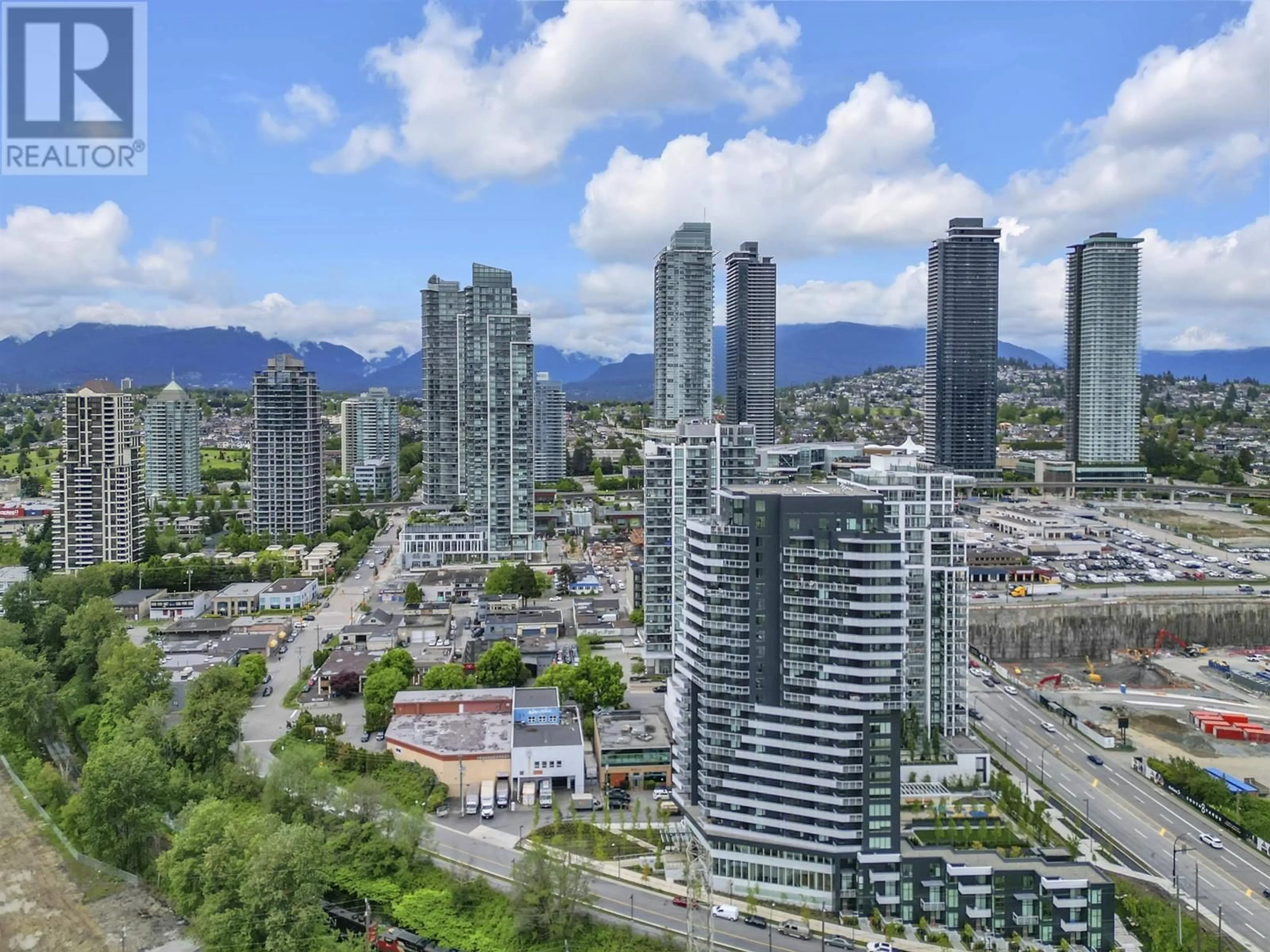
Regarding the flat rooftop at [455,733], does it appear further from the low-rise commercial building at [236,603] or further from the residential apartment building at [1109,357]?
the residential apartment building at [1109,357]

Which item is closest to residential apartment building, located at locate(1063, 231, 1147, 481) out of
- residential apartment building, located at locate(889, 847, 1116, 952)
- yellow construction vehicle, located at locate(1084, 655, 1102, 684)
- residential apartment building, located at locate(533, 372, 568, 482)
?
residential apartment building, located at locate(533, 372, 568, 482)

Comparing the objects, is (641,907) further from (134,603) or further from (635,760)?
(134,603)

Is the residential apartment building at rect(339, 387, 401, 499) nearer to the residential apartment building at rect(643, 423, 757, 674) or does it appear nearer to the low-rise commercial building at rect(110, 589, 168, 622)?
the low-rise commercial building at rect(110, 589, 168, 622)

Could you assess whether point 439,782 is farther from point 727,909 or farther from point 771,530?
point 771,530

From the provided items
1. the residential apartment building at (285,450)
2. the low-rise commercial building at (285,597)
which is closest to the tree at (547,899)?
the low-rise commercial building at (285,597)

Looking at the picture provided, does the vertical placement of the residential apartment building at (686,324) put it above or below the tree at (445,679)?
above

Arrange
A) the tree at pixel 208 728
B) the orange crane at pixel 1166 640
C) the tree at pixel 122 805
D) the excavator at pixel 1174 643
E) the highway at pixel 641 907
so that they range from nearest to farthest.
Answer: the highway at pixel 641 907 < the tree at pixel 122 805 < the tree at pixel 208 728 < the excavator at pixel 1174 643 < the orange crane at pixel 1166 640

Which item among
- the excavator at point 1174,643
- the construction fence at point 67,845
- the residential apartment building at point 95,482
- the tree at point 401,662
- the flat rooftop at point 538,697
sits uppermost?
the residential apartment building at point 95,482

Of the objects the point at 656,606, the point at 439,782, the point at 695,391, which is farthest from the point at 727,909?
the point at 695,391
